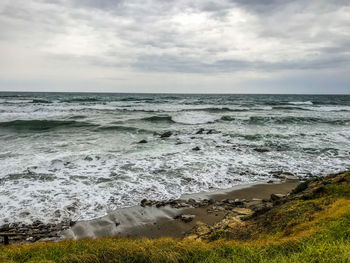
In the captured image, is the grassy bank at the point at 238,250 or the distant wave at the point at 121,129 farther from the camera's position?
the distant wave at the point at 121,129

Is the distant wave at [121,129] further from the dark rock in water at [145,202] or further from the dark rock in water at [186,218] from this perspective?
the dark rock in water at [186,218]

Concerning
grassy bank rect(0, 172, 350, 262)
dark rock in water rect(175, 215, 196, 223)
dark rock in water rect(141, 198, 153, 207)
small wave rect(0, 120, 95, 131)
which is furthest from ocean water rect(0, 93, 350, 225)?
small wave rect(0, 120, 95, 131)

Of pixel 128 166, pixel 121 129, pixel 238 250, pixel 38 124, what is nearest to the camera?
pixel 238 250

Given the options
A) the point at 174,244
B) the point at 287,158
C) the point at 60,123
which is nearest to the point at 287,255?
the point at 174,244

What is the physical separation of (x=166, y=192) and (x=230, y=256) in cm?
471

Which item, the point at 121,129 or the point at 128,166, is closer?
the point at 128,166

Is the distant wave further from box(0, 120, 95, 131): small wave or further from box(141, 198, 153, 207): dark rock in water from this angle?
box(141, 198, 153, 207): dark rock in water

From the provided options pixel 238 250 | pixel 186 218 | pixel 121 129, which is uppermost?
pixel 238 250

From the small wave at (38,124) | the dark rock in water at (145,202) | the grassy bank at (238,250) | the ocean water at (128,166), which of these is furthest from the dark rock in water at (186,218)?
the small wave at (38,124)

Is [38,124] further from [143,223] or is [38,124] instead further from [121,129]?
[143,223]

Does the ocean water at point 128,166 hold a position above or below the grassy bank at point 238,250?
below

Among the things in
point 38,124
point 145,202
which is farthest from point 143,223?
point 38,124

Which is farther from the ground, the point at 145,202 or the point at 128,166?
the point at 128,166

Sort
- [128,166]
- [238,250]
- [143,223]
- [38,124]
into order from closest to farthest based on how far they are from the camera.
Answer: [238,250]
[143,223]
[128,166]
[38,124]
